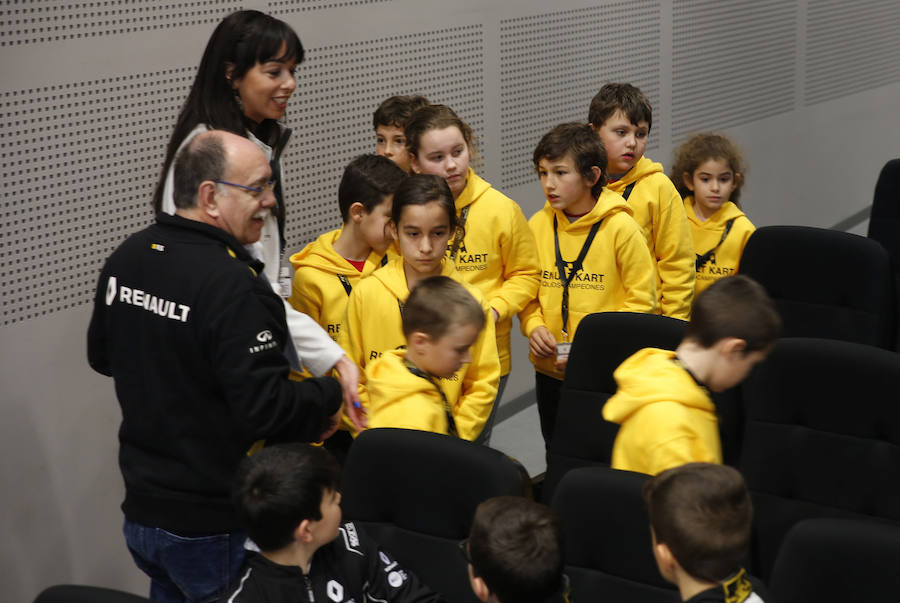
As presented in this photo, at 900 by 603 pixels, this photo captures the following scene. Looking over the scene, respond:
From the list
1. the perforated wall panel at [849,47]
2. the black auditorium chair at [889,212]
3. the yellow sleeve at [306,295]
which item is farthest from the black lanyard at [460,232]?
the perforated wall panel at [849,47]

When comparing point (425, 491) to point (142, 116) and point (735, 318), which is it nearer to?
point (735, 318)

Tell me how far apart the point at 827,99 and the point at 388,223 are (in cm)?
565

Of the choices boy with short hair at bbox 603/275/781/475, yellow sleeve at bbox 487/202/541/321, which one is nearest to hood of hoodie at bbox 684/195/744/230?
yellow sleeve at bbox 487/202/541/321

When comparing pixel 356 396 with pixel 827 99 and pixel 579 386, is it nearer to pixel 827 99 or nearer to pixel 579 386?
pixel 579 386

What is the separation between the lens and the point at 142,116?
3.73 meters

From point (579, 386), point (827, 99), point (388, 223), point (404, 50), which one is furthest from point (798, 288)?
point (827, 99)

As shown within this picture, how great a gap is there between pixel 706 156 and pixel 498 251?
136 cm

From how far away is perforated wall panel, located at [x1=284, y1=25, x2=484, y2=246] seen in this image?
14.2ft

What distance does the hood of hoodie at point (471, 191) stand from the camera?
3979 millimetres

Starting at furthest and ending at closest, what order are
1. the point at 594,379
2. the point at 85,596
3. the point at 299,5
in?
the point at 299,5 → the point at 594,379 → the point at 85,596

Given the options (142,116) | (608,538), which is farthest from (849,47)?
(608,538)

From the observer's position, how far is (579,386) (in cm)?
328

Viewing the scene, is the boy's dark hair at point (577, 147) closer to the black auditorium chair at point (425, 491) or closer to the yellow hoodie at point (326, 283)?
the yellow hoodie at point (326, 283)

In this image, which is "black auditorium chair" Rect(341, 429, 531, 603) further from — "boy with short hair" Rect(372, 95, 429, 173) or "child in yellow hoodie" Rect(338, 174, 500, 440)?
"boy with short hair" Rect(372, 95, 429, 173)
